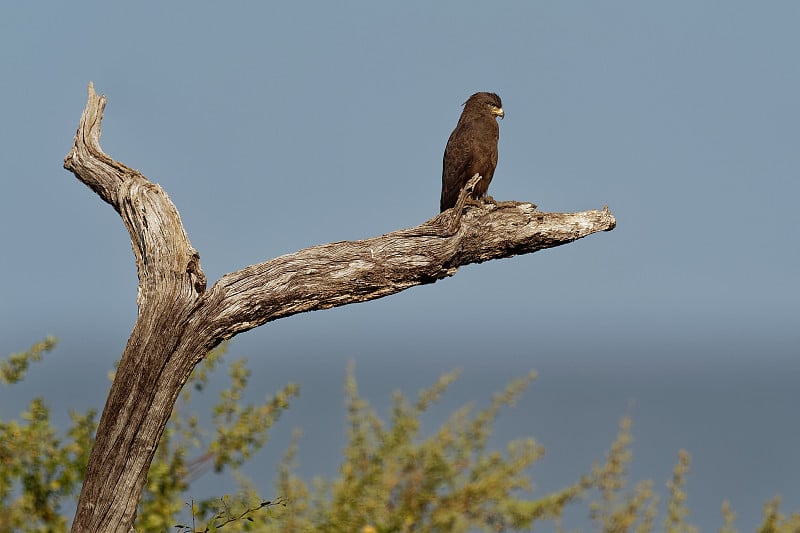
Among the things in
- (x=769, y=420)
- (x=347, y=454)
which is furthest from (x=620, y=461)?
(x=769, y=420)

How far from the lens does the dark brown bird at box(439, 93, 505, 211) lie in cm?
831

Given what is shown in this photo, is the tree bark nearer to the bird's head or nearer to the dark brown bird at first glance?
the dark brown bird

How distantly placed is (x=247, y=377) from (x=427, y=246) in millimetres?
2264

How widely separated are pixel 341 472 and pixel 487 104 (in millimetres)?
3411

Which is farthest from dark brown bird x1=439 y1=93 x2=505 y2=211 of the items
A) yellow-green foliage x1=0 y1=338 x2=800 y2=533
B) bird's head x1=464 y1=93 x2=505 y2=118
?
yellow-green foliage x1=0 y1=338 x2=800 y2=533

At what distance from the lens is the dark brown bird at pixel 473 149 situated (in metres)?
8.31

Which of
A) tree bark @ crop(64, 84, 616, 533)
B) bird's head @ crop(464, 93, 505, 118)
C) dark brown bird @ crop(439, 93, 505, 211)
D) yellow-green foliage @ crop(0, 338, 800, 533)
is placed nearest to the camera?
tree bark @ crop(64, 84, 616, 533)

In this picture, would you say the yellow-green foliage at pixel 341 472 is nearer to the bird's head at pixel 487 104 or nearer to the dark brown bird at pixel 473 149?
the dark brown bird at pixel 473 149

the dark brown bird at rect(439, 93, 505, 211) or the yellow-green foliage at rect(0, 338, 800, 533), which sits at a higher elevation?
the dark brown bird at rect(439, 93, 505, 211)

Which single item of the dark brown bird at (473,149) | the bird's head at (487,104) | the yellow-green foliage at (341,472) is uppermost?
the bird's head at (487,104)

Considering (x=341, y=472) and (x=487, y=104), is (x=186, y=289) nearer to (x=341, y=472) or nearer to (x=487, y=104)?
(x=341, y=472)

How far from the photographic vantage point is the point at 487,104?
8930mm

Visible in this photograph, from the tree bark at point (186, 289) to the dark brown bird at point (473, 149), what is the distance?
209 centimetres

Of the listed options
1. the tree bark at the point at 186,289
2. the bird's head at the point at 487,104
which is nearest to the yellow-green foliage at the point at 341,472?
the tree bark at the point at 186,289
